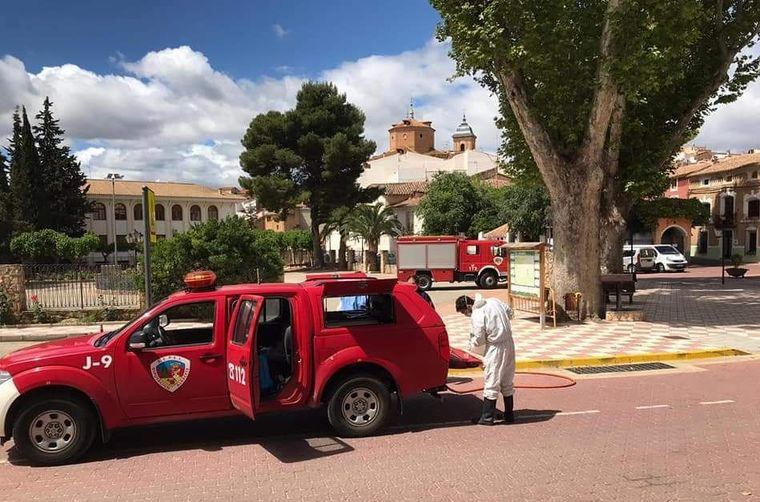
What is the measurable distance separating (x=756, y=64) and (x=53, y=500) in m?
22.2

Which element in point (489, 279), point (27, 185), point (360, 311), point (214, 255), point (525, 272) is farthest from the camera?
point (27, 185)

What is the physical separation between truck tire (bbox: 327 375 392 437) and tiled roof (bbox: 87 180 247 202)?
7587 centimetres

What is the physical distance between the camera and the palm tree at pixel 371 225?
4581 cm

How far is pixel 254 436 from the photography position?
644cm

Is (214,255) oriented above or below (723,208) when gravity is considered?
below

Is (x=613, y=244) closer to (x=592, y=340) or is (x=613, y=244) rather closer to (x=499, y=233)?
(x=592, y=340)

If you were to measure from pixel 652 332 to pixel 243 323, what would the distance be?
34.5 feet

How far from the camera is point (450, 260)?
2836 cm

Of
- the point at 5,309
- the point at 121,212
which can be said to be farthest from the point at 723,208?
the point at 121,212

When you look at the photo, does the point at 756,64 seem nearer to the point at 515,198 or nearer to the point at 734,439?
the point at 734,439

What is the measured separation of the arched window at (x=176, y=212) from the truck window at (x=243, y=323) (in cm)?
7909

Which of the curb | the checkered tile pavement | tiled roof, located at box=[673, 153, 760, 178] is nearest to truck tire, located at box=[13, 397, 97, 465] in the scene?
the curb

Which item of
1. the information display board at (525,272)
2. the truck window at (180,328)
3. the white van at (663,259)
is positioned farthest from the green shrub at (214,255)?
the white van at (663,259)

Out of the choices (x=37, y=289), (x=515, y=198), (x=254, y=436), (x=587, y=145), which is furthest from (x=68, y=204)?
(x=254, y=436)
